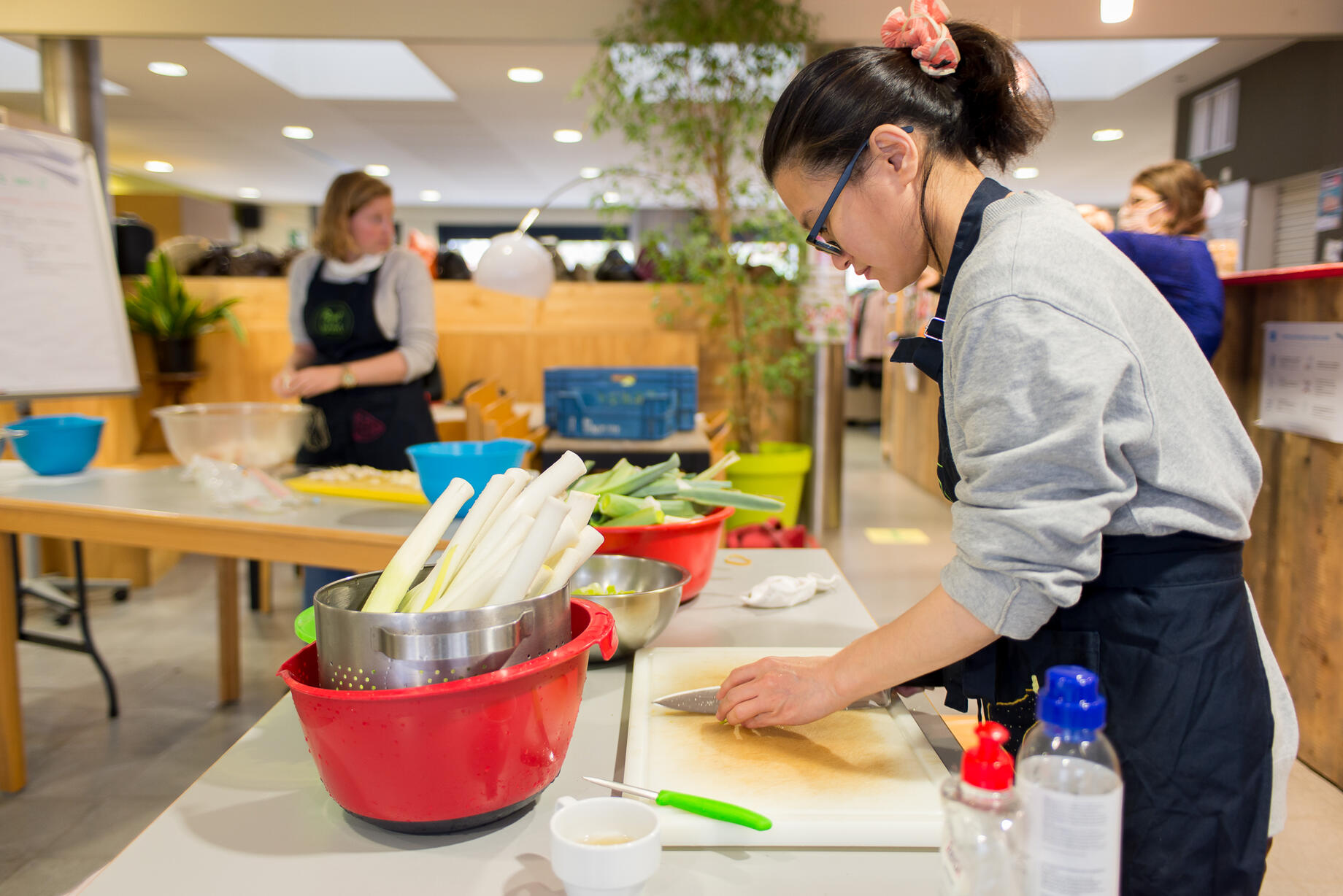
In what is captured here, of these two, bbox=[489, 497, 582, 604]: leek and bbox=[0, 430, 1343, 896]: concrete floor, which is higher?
bbox=[489, 497, 582, 604]: leek

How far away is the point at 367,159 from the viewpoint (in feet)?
33.6

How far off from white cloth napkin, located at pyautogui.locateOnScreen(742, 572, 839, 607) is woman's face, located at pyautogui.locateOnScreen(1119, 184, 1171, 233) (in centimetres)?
223

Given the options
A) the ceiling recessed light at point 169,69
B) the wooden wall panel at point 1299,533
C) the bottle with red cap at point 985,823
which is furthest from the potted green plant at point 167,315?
the bottle with red cap at point 985,823

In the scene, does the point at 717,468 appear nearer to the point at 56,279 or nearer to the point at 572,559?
the point at 572,559

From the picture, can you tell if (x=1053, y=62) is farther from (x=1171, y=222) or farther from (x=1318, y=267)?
(x=1318, y=267)

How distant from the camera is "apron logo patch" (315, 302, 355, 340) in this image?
2.97 metres

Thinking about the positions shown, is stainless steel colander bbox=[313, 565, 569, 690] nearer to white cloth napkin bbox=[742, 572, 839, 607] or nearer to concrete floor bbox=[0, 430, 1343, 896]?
white cloth napkin bbox=[742, 572, 839, 607]


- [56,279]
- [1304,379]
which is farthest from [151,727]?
[1304,379]

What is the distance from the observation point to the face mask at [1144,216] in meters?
3.06

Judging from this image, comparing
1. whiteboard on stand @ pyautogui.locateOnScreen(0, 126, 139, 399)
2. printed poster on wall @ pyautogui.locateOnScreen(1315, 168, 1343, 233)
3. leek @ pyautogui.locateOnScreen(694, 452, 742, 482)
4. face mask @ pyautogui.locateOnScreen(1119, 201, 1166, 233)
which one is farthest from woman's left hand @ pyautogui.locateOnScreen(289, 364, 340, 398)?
printed poster on wall @ pyautogui.locateOnScreen(1315, 168, 1343, 233)

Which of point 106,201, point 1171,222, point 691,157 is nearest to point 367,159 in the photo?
point 106,201

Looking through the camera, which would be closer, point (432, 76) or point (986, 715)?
point (986, 715)

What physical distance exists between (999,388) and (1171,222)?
9.15ft

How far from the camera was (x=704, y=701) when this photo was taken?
40.3 inches
